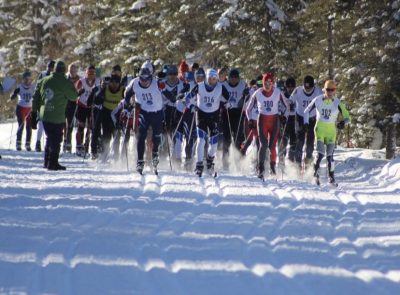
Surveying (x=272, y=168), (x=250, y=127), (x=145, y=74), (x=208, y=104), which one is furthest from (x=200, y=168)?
(x=250, y=127)

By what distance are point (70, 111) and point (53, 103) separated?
156 inches

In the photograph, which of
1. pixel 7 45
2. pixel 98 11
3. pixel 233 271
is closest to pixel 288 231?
pixel 233 271

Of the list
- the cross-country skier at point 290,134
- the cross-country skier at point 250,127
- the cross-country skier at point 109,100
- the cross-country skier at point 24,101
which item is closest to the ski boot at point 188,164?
the cross-country skier at point 250,127

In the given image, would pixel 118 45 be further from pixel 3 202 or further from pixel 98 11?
pixel 3 202

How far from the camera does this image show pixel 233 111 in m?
15.3

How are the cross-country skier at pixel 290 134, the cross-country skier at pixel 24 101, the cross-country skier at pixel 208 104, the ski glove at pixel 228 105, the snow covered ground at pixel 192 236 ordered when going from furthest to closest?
the cross-country skier at pixel 24 101 → the cross-country skier at pixel 290 134 → the ski glove at pixel 228 105 → the cross-country skier at pixel 208 104 → the snow covered ground at pixel 192 236

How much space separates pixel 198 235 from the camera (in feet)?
25.0

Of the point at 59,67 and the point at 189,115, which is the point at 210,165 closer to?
the point at 189,115

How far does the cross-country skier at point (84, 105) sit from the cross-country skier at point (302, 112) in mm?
4873

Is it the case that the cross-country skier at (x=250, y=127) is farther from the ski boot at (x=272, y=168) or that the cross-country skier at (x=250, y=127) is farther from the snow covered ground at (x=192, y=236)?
the snow covered ground at (x=192, y=236)

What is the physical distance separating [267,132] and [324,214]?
438 cm

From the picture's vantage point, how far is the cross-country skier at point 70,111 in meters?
16.7

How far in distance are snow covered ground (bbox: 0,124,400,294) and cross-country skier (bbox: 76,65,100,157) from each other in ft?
13.7

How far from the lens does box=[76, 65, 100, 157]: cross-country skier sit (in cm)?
1633
